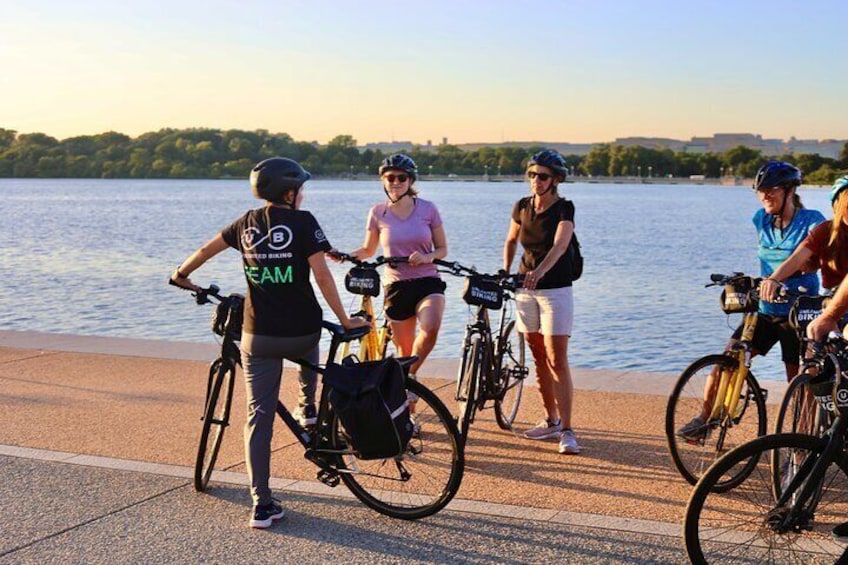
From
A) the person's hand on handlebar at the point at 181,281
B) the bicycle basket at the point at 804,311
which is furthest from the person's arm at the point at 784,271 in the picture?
the person's hand on handlebar at the point at 181,281

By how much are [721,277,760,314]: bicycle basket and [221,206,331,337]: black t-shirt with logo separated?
2.22 meters

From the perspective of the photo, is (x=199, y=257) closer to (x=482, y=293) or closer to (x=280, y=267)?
(x=280, y=267)

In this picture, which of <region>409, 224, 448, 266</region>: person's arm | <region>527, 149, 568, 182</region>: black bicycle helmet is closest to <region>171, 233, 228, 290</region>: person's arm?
<region>409, 224, 448, 266</region>: person's arm

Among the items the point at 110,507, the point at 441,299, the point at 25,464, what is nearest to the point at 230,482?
the point at 110,507

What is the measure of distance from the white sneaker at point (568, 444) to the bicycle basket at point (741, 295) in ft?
4.34

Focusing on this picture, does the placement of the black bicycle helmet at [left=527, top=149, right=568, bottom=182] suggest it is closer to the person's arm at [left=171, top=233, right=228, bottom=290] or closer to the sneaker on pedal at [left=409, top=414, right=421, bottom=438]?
the sneaker on pedal at [left=409, top=414, right=421, bottom=438]

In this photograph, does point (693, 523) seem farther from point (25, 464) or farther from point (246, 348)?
point (25, 464)

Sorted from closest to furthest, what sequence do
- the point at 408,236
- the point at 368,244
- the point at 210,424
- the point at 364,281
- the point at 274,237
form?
the point at 274,237 < the point at 210,424 < the point at 364,281 < the point at 408,236 < the point at 368,244

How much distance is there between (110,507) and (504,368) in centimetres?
276

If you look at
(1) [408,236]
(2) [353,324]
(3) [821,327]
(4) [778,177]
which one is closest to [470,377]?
(1) [408,236]

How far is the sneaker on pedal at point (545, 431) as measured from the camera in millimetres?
6875

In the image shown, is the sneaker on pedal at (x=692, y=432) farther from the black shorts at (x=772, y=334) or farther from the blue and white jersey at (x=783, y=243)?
the blue and white jersey at (x=783, y=243)

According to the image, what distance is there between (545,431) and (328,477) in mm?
2045

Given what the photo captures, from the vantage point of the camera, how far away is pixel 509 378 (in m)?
7.09
